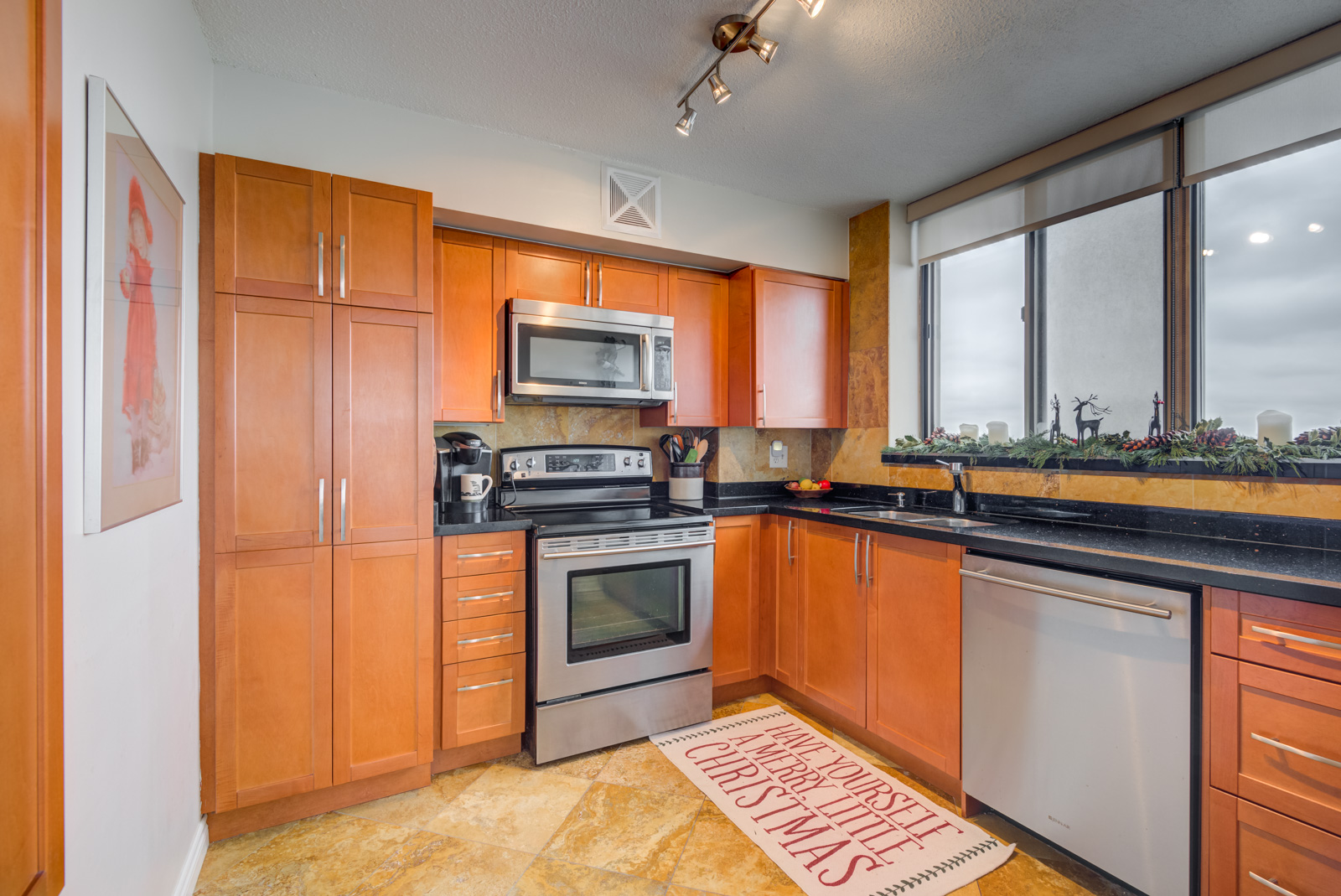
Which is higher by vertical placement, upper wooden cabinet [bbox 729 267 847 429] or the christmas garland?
upper wooden cabinet [bbox 729 267 847 429]

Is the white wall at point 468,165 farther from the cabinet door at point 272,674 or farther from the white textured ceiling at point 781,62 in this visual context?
the cabinet door at point 272,674

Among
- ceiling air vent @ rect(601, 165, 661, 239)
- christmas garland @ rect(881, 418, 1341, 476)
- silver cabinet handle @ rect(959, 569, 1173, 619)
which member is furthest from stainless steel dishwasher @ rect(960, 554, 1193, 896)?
ceiling air vent @ rect(601, 165, 661, 239)

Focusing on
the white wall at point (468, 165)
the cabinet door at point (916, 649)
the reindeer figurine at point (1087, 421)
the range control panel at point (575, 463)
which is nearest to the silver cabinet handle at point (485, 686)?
the range control panel at point (575, 463)

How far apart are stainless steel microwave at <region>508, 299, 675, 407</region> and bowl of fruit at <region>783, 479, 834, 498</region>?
971 mm

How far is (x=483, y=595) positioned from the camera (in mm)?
2373

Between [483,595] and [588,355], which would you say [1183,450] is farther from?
[483,595]

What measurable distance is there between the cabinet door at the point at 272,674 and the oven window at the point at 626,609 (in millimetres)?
896

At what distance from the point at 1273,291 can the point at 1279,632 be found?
1.37 m

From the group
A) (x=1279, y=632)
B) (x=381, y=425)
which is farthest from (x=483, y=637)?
(x=1279, y=632)

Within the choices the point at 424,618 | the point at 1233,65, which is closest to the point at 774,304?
the point at 1233,65

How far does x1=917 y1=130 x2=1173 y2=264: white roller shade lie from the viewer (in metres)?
2.29

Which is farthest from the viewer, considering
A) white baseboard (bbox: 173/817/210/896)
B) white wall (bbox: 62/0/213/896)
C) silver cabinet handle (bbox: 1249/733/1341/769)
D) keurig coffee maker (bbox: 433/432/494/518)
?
keurig coffee maker (bbox: 433/432/494/518)

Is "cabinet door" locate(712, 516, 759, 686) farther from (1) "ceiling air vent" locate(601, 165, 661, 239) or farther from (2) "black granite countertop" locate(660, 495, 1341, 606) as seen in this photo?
(1) "ceiling air vent" locate(601, 165, 661, 239)

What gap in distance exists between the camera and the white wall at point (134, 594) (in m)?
1.00
